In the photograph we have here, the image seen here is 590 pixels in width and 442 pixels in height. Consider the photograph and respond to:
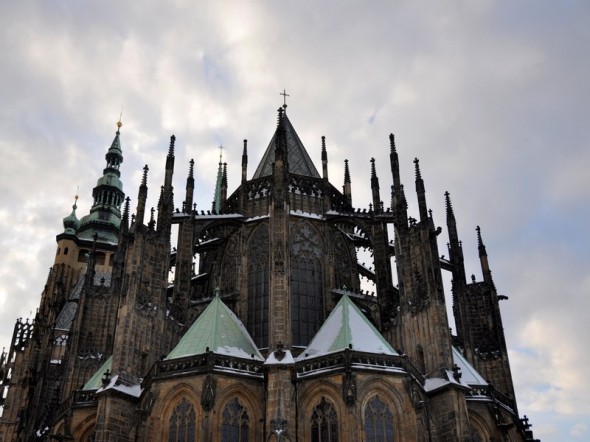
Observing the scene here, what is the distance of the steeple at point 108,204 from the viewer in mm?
69750

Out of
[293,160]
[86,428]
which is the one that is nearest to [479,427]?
[86,428]

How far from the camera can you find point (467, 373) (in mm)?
30594

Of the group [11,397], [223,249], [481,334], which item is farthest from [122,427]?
[11,397]

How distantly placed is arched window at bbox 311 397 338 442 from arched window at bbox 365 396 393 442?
1.28 meters

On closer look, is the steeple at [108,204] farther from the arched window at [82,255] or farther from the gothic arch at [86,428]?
the gothic arch at [86,428]

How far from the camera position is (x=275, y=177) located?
103ft

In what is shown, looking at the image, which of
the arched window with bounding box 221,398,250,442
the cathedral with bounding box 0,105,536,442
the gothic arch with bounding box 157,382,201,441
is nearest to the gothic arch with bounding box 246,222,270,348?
the cathedral with bounding box 0,105,536,442

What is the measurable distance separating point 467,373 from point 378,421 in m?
6.86

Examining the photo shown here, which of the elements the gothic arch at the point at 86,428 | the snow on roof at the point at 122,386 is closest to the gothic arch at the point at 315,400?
the snow on roof at the point at 122,386

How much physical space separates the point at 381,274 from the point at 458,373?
321 inches

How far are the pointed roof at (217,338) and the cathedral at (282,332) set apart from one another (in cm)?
8

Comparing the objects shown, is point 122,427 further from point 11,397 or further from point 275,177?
point 11,397

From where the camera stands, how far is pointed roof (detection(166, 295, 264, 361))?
2802cm

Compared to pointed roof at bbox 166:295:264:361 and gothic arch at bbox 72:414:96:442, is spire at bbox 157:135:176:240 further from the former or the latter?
gothic arch at bbox 72:414:96:442
